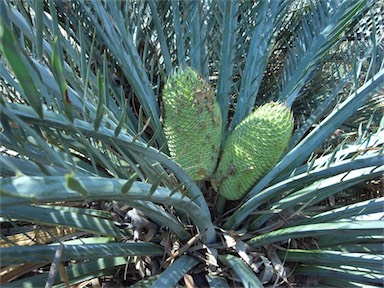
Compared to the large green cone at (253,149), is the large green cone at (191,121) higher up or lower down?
higher up

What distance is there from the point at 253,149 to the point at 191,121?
16 cm

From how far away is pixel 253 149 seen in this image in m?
0.89

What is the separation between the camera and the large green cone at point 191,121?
2.67 ft

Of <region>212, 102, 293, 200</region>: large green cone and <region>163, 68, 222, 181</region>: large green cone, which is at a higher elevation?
<region>163, 68, 222, 181</region>: large green cone

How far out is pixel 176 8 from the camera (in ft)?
3.10

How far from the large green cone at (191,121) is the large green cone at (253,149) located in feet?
0.15

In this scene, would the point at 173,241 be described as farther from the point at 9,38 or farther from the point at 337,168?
the point at 9,38

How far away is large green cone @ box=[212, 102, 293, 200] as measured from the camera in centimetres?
86

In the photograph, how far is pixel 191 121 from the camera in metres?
0.83

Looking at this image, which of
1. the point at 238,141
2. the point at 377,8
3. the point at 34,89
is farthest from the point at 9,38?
the point at 377,8

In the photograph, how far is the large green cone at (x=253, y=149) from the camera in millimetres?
858

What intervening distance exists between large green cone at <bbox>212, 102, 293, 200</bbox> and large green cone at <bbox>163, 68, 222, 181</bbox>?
0.05 m

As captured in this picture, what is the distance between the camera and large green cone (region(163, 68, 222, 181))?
2.67ft

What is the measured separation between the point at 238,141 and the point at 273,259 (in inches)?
10.8
